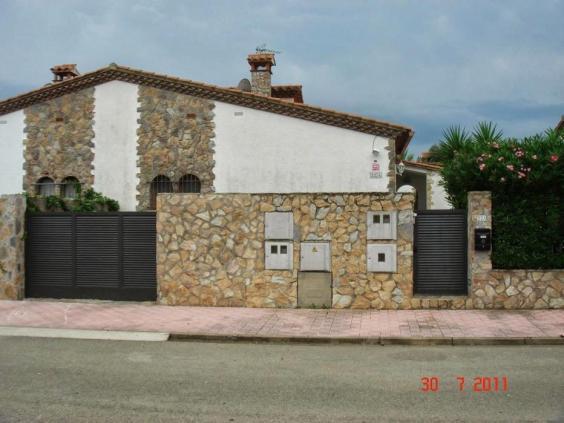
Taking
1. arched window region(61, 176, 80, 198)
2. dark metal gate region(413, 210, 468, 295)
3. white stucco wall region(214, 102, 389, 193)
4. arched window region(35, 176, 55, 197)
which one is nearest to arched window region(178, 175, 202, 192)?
white stucco wall region(214, 102, 389, 193)

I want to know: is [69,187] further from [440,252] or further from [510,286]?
[510,286]

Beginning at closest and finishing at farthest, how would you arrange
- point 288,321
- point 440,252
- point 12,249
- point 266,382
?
point 266,382 → point 288,321 → point 440,252 → point 12,249

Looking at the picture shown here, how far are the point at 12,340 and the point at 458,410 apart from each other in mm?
7410

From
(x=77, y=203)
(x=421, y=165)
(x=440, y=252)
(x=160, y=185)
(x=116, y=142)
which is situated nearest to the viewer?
(x=440, y=252)

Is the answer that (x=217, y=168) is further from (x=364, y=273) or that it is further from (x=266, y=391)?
(x=266, y=391)

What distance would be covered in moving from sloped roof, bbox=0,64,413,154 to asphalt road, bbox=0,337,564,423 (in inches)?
358

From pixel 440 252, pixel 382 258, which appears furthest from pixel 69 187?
pixel 440 252

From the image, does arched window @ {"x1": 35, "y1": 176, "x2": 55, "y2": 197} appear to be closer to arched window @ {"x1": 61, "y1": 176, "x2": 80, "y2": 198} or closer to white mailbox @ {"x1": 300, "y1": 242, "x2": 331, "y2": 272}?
arched window @ {"x1": 61, "y1": 176, "x2": 80, "y2": 198}

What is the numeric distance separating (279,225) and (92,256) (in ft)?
15.0

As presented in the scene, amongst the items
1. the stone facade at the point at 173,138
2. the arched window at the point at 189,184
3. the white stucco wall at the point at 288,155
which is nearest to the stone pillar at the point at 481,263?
the white stucco wall at the point at 288,155

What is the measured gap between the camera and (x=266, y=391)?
6.48 metres

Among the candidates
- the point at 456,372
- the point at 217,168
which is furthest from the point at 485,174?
the point at 217,168

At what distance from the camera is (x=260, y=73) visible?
2225 cm

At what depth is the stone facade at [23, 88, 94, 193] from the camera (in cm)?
1905
